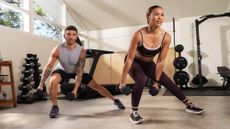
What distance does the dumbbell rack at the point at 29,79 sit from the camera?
418cm

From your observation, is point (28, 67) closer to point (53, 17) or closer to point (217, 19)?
point (53, 17)

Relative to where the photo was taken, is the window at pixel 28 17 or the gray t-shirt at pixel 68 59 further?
the window at pixel 28 17

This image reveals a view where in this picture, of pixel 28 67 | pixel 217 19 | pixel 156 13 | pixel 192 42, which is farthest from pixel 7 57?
pixel 217 19

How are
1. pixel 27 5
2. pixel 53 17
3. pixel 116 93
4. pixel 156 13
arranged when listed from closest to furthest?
pixel 156 13, pixel 27 5, pixel 116 93, pixel 53 17

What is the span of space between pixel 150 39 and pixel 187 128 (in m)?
0.87

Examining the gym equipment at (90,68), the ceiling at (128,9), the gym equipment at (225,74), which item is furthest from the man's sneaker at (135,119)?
the ceiling at (128,9)

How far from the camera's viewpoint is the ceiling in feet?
21.0

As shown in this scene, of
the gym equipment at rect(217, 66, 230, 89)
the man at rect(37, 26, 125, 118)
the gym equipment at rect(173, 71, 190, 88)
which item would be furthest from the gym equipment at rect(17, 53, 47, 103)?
the gym equipment at rect(217, 66, 230, 89)

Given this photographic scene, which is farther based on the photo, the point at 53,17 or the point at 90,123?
the point at 53,17

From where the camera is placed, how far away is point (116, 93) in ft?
17.7

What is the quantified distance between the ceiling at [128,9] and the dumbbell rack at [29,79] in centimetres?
279

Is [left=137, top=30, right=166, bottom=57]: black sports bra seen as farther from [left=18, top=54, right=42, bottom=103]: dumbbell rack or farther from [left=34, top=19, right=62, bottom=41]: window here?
[left=34, top=19, right=62, bottom=41]: window

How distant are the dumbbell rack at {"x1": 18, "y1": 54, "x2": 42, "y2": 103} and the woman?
2.54 meters

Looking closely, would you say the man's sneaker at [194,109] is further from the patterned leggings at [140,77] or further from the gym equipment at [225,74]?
the gym equipment at [225,74]
